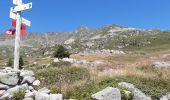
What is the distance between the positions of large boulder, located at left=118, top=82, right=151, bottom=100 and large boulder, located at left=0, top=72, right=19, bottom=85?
443 cm

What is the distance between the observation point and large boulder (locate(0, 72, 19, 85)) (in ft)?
48.5

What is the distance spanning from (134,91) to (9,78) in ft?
17.4

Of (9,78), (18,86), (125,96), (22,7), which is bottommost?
(125,96)

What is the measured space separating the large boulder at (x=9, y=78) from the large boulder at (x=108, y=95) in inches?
146

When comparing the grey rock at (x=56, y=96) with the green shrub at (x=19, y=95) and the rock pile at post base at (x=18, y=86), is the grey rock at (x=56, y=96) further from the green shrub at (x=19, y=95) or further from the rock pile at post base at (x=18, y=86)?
the green shrub at (x=19, y=95)

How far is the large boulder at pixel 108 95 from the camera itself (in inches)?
510

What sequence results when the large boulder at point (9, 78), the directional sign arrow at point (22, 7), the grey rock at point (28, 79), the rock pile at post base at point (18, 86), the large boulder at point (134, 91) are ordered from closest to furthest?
the rock pile at post base at point (18, 86) < the large boulder at point (134, 91) < the large boulder at point (9, 78) < the grey rock at point (28, 79) < the directional sign arrow at point (22, 7)

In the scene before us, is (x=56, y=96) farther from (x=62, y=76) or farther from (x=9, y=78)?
(x=62, y=76)

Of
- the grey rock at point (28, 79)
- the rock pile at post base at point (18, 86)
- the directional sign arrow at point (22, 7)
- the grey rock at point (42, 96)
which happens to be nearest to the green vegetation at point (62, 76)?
the grey rock at point (28, 79)

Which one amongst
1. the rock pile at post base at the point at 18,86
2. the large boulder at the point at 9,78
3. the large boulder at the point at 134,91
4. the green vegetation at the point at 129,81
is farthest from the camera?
the large boulder at the point at 9,78

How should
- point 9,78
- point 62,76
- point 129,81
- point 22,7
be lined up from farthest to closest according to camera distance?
point 62,76 → point 22,7 → point 129,81 → point 9,78

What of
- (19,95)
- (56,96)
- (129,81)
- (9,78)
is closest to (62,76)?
(9,78)

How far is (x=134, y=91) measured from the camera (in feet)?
46.8

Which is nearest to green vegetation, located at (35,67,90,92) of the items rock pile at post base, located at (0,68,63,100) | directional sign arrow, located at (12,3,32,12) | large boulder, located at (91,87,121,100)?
rock pile at post base, located at (0,68,63,100)
